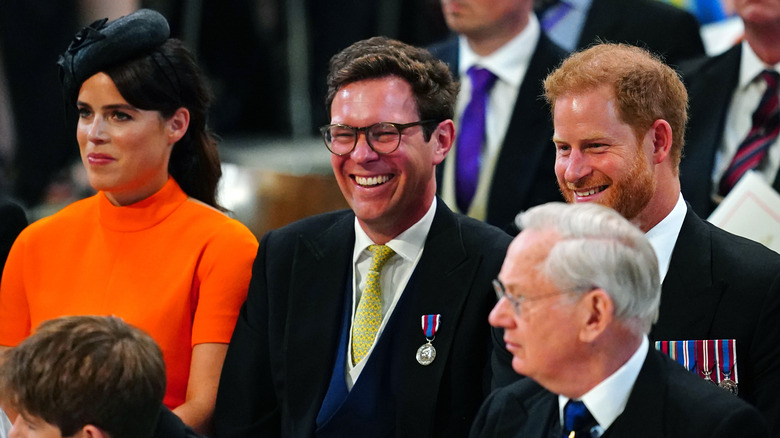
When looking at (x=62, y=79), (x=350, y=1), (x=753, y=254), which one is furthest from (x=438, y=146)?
(x=350, y=1)

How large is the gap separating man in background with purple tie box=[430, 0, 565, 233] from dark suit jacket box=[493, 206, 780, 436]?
3.88 ft

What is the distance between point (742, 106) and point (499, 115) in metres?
0.81

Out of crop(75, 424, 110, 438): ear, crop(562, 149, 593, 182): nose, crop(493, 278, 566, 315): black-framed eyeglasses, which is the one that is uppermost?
crop(562, 149, 593, 182): nose

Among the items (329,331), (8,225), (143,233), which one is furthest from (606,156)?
(8,225)

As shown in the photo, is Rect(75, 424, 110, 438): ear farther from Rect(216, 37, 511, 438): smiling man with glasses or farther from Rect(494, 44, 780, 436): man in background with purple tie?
Rect(494, 44, 780, 436): man in background with purple tie

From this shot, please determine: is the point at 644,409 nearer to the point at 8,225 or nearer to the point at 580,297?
the point at 580,297

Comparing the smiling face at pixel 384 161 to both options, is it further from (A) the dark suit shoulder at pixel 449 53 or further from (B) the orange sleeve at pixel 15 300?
(A) the dark suit shoulder at pixel 449 53

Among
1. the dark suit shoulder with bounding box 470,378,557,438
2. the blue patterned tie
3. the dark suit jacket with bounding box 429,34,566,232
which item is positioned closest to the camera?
the blue patterned tie

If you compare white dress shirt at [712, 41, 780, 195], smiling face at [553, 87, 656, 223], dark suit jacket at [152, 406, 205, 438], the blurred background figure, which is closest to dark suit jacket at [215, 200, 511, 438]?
smiling face at [553, 87, 656, 223]

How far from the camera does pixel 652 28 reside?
3.79m

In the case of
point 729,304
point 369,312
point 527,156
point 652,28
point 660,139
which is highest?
Answer: point 652,28

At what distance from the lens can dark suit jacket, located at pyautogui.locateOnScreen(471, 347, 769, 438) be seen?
1.96m

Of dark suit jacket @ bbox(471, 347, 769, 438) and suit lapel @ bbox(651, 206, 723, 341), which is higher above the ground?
suit lapel @ bbox(651, 206, 723, 341)

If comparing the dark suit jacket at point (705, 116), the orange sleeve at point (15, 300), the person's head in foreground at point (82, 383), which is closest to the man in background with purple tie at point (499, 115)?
the dark suit jacket at point (705, 116)
